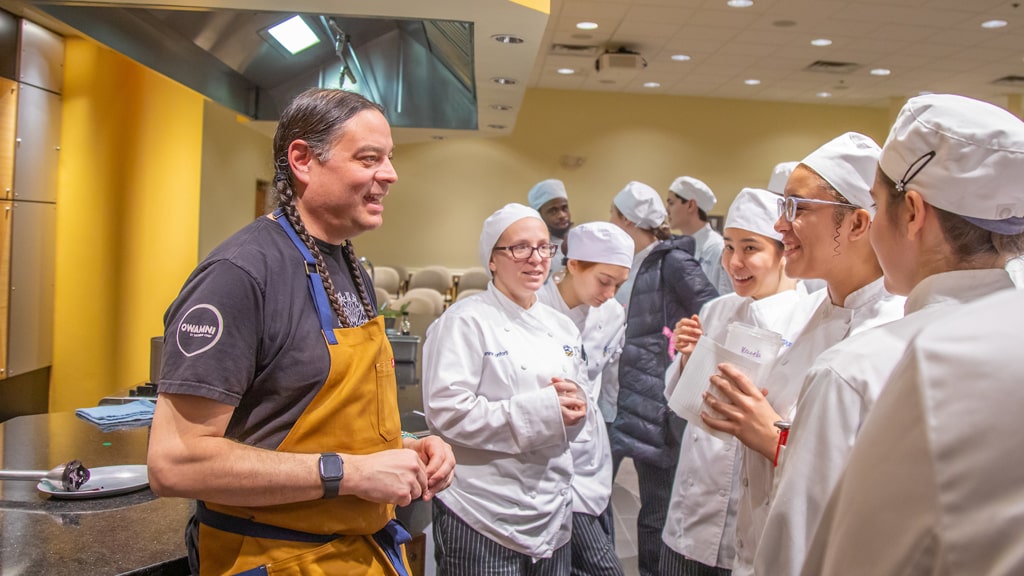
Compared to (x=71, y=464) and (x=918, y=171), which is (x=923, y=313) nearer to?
(x=918, y=171)

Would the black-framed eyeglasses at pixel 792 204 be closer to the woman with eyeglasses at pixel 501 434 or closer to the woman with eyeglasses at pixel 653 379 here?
the woman with eyeglasses at pixel 501 434

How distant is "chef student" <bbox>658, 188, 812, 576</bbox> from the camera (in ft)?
6.58

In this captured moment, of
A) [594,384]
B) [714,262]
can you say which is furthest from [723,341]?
[714,262]

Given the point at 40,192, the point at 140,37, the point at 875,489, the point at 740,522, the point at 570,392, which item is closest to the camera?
the point at 875,489

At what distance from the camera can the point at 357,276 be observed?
1429 millimetres

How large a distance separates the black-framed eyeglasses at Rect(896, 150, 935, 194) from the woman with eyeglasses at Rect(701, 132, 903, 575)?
44 centimetres

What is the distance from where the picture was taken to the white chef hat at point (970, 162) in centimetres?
99

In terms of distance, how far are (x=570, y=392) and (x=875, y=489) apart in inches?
62.6

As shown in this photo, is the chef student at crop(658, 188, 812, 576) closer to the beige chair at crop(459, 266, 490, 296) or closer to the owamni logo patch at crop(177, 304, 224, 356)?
the owamni logo patch at crop(177, 304, 224, 356)

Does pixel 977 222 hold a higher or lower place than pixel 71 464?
higher

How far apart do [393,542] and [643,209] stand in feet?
8.90

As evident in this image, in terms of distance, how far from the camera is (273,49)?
111 inches

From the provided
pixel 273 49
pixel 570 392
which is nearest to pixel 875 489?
pixel 570 392

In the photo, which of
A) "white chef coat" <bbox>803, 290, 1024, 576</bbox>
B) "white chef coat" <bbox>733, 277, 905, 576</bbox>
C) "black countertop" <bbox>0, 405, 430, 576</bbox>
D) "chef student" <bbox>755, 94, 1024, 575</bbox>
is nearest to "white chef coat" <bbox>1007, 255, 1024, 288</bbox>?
"chef student" <bbox>755, 94, 1024, 575</bbox>
